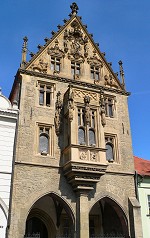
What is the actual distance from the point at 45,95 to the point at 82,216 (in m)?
7.94

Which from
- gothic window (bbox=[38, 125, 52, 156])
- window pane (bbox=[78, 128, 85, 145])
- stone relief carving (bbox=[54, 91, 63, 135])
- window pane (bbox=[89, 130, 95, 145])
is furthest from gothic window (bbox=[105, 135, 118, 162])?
gothic window (bbox=[38, 125, 52, 156])

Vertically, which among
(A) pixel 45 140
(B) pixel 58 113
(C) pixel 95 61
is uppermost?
(C) pixel 95 61

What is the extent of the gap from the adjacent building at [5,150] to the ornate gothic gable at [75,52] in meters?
3.93

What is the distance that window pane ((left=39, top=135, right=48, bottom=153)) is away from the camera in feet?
56.3

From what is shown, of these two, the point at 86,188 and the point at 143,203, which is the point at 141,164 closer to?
the point at 143,203

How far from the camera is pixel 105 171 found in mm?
17234

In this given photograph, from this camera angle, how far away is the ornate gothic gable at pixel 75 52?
20.0 m

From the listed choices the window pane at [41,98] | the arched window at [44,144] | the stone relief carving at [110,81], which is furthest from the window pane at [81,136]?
the stone relief carving at [110,81]

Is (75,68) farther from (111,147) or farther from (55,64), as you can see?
(111,147)

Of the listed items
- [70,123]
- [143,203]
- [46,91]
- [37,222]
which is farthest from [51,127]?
[143,203]

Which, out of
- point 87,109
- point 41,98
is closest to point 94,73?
point 87,109

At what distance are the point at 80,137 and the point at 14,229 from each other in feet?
20.9

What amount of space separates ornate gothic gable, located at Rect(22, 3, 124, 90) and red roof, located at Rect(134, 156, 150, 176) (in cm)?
592

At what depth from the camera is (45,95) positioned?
18688mm
